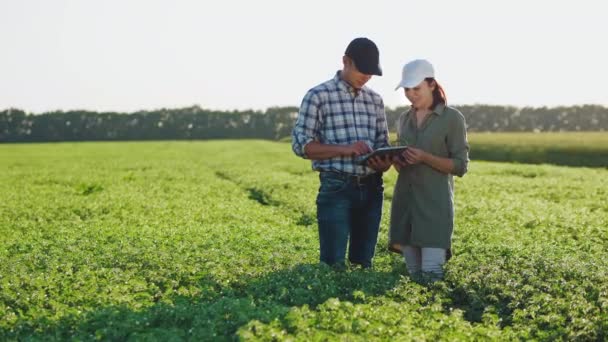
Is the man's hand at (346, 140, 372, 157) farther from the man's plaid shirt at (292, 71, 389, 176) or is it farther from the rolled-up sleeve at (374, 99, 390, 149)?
the rolled-up sleeve at (374, 99, 390, 149)

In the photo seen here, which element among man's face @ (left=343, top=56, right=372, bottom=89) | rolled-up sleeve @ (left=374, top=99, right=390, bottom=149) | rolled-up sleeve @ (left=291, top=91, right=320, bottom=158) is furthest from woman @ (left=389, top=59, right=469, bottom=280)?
rolled-up sleeve @ (left=291, top=91, right=320, bottom=158)

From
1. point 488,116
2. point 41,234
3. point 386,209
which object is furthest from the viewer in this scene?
point 488,116

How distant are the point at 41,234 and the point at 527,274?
968 centimetres

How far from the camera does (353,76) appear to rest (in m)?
8.42

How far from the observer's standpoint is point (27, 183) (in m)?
28.8

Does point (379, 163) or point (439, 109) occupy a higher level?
point (439, 109)

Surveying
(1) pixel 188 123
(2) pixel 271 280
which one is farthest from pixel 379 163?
(1) pixel 188 123

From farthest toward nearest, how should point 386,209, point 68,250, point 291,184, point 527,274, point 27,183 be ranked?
1. point 27,183
2. point 291,184
3. point 386,209
4. point 68,250
5. point 527,274

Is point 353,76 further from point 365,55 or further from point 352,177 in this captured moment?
point 352,177

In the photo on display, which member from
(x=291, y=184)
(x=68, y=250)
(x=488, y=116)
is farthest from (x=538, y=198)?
(x=488, y=116)

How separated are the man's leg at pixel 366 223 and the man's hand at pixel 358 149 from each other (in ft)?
2.02

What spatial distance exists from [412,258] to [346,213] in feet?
3.73

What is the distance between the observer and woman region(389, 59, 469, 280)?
8273 millimetres

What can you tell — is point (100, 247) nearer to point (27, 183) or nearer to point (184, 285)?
point (184, 285)
